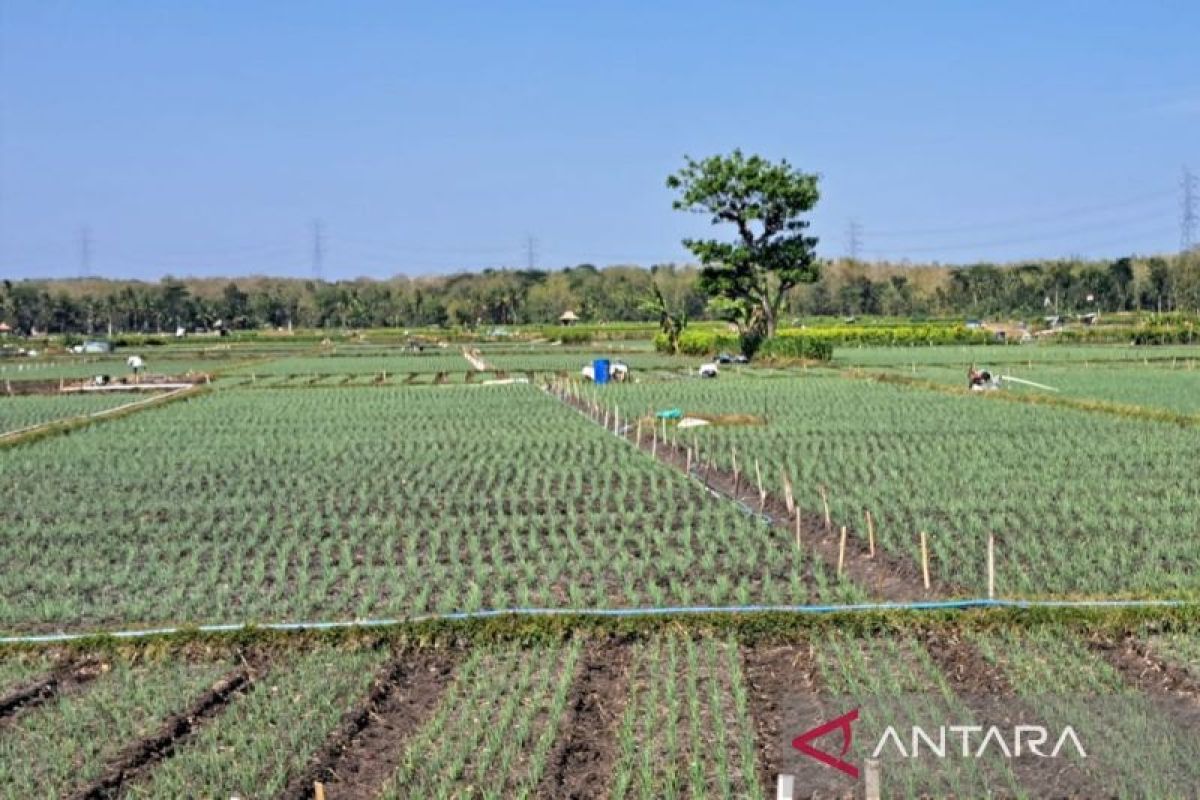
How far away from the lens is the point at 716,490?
15930 mm

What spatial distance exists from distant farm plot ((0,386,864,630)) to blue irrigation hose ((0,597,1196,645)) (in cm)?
39

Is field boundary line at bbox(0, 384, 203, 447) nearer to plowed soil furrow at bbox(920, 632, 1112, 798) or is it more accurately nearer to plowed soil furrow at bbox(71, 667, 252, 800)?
plowed soil furrow at bbox(71, 667, 252, 800)

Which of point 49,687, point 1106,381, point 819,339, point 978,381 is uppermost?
point 819,339

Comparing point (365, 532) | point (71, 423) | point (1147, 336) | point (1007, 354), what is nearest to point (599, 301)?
point (1147, 336)

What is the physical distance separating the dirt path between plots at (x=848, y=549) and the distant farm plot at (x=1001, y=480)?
0.81 ft

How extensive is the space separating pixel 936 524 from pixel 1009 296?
300 ft

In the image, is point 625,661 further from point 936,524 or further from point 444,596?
point 936,524

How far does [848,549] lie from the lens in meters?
12.0

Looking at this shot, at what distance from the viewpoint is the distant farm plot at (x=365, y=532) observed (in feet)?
33.9

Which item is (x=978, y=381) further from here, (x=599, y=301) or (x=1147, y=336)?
(x=599, y=301)

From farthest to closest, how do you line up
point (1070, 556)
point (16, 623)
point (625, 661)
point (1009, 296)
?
point (1009, 296), point (1070, 556), point (16, 623), point (625, 661)

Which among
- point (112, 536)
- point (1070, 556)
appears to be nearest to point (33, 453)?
point (112, 536)

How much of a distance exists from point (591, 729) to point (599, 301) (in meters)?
103

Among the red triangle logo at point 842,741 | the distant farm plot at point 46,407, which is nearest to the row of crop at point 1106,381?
the red triangle logo at point 842,741
